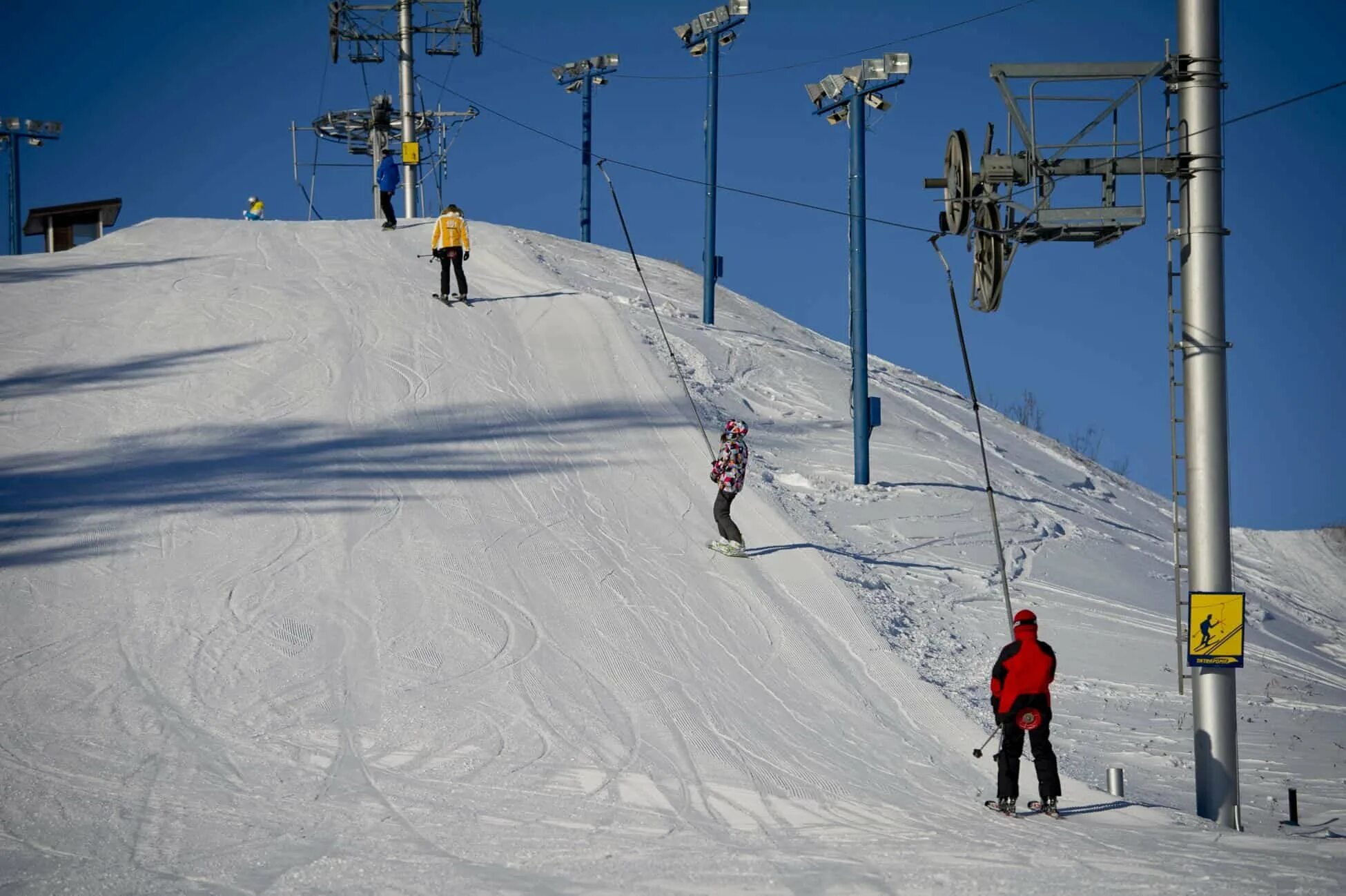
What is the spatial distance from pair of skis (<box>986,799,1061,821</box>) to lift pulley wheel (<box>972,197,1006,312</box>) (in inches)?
187

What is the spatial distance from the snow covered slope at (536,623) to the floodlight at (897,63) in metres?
5.90

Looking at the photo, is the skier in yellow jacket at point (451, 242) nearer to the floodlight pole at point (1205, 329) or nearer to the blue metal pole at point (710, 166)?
the blue metal pole at point (710, 166)

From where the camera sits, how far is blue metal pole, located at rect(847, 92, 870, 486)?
64.8 ft

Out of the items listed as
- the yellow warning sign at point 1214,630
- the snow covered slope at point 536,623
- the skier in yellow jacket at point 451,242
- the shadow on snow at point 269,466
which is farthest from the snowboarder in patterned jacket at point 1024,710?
the skier in yellow jacket at point 451,242

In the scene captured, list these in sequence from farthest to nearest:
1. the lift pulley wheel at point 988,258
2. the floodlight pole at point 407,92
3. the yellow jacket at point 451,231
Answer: the floodlight pole at point 407,92, the yellow jacket at point 451,231, the lift pulley wheel at point 988,258

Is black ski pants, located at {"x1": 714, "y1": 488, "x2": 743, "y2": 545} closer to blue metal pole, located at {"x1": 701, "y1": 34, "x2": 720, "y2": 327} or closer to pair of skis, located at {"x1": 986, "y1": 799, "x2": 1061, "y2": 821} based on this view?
pair of skis, located at {"x1": 986, "y1": 799, "x2": 1061, "y2": 821}

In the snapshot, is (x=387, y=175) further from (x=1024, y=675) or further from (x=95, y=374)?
(x=1024, y=675)

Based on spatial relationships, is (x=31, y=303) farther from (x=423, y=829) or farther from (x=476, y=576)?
(x=423, y=829)

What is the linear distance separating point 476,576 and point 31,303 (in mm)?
13209

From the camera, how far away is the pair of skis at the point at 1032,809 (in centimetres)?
995

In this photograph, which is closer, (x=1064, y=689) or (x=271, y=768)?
(x=271, y=768)

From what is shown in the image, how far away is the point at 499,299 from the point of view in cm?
2562

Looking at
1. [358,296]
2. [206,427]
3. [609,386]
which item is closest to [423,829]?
[206,427]

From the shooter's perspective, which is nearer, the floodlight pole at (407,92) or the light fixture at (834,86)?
the light fixture at (834,86)
